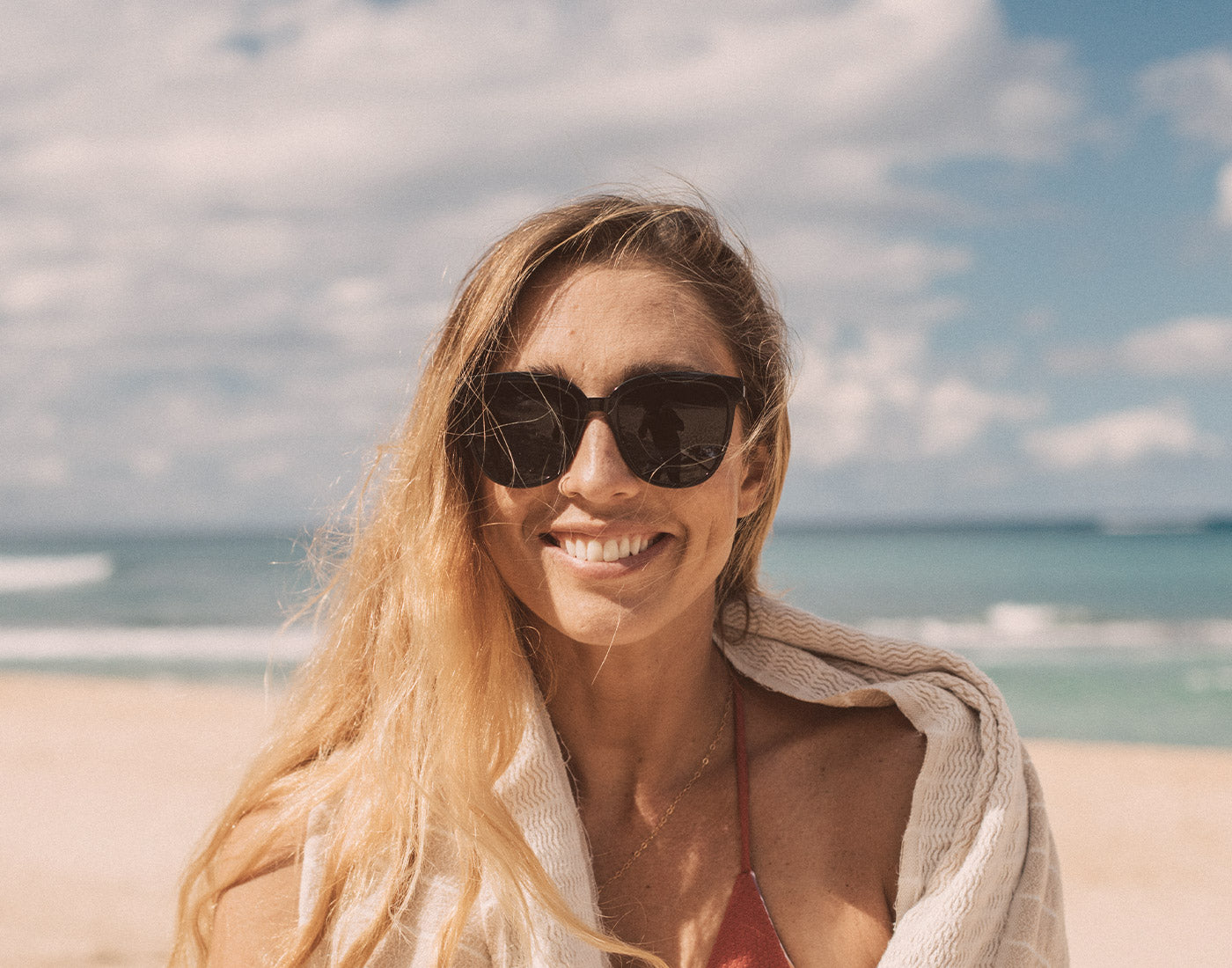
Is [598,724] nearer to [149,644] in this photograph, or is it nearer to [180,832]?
[180,832]

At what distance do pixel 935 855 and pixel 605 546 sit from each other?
0.89m

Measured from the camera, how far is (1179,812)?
8.05 m

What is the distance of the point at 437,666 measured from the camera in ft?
6.88

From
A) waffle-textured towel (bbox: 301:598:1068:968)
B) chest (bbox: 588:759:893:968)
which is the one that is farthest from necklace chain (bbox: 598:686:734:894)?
waffle-textured towel (bbox: 301:598:1068:968)

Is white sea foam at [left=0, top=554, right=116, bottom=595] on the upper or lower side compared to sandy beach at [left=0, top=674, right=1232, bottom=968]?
lower

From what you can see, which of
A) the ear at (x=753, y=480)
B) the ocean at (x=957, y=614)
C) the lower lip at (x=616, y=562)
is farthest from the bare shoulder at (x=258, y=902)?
the ear at (x=753, y=480)

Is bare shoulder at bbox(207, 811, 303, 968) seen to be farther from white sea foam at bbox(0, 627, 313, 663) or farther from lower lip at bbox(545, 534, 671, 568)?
white sea foam at bbox(0, 627, 313, 663)

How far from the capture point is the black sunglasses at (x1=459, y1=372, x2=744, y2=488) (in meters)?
1.93

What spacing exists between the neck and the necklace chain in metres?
0.02

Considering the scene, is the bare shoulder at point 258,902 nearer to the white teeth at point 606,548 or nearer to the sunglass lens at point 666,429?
the white teeth at point 606,548

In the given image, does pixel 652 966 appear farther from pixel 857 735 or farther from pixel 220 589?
pixel 220 589

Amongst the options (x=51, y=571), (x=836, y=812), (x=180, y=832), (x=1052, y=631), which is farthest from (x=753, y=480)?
(x=51, y=571)

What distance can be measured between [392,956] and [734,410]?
1.25m

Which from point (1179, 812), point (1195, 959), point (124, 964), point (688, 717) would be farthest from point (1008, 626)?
point (688, 717)
